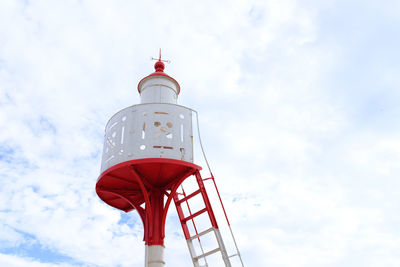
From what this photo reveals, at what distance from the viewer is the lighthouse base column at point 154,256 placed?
11734 mm

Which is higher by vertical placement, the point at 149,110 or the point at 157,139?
the point at 149,110

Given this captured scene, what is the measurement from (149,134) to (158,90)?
2.68 metres

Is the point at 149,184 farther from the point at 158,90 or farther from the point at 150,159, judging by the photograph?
the point at 158,90

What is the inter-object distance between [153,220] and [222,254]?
271 centimetres

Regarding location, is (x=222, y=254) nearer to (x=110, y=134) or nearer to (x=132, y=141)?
(x=132, y=141)

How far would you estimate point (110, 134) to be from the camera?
13.1m

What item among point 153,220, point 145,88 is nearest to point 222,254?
point 153,220

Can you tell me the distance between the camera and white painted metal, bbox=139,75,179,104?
46.2ft

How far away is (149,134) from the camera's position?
40.0ft

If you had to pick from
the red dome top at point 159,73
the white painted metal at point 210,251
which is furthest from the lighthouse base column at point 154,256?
the red dome top at point 159,73

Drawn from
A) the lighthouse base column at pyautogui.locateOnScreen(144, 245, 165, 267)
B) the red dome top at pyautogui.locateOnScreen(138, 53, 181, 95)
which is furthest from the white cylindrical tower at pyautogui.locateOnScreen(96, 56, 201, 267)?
the red dome top at pyautogui.locateOnScreen(138, 53, 181, 95)

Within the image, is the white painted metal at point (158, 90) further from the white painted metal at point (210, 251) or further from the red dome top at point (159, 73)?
the white painted metal at point (210, 251)

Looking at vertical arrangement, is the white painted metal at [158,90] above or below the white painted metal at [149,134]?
above

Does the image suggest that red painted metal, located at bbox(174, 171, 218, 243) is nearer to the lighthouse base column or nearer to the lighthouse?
the lighthouse
